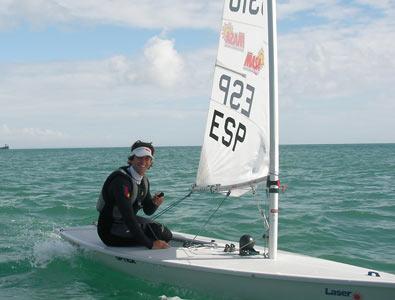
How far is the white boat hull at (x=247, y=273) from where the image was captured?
175 inches

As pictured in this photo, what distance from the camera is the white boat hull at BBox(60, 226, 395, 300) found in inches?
175

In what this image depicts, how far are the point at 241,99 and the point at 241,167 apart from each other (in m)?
0.72

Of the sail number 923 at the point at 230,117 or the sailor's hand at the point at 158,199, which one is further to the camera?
the sailor's hand at the point at 158,199

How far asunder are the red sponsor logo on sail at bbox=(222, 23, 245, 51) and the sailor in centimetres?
139

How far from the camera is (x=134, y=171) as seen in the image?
223 inches

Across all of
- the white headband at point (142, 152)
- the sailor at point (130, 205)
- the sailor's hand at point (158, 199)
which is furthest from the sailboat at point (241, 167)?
the white headband at point (142, 152)

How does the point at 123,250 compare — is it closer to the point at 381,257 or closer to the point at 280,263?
the point at 280,263

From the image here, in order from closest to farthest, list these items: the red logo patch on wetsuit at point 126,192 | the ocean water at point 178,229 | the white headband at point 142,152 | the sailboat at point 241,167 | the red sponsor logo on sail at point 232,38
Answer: the sailboat at point 241,167 → the red sponsor logo on sail at point 232,38 → the red logo patch on wetsuit at point 126,192 → the white headband at point 142,152 → the ocean water at point 178,229

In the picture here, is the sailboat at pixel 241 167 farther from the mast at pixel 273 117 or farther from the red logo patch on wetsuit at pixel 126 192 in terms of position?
the red logo patch on wetsuit at pixel 126 192

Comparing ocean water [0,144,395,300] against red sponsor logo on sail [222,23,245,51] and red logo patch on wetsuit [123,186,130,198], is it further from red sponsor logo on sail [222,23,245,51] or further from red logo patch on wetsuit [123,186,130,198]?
red sponsor logo on sail [222,23,245,51]

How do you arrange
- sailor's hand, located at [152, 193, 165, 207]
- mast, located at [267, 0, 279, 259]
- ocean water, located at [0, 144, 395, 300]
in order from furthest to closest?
sailor's hand, located at [152, 193, 165, 207]
ocean water, located at [0, 144, 395, 300]
mast, located at [267, 0, 279, 259]

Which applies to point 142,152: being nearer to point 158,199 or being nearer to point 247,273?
point 158,199

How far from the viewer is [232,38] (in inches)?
206

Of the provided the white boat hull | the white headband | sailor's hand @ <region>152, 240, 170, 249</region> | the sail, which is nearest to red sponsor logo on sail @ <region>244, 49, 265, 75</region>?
the sail
